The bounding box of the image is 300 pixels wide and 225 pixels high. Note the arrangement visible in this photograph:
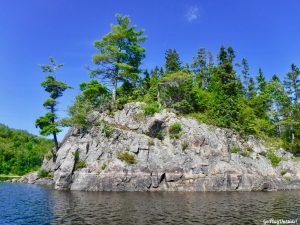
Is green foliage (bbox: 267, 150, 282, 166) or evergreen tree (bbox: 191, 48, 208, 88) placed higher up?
evergreen tree (bbox: 191, 48, 208, 88)

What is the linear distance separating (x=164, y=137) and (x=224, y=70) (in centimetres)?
2733

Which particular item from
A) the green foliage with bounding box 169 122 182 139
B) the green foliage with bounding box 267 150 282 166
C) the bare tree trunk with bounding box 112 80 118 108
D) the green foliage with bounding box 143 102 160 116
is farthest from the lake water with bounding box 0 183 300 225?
the bare tree trunk with bounding box 112 80 118 108

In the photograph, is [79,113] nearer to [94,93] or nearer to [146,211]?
[94,93]

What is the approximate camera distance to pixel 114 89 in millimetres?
77062

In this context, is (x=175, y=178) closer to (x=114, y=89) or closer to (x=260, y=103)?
(x=114, y=89)

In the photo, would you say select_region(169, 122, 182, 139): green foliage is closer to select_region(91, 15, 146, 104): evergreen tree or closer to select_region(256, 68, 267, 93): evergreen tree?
select_region(91, 15, 146, 104): evergreen tree

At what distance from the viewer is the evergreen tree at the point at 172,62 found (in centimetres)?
8569

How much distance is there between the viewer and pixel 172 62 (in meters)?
85.7

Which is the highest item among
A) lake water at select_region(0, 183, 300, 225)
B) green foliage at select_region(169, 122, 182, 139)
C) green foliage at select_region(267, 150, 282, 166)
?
green foliage at select_region(169, 122, 182, 139)

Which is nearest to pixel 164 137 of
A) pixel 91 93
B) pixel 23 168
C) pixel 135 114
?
pixel 135 114

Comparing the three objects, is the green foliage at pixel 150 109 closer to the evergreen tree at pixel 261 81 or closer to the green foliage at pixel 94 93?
the green foliage at pixel 94 93

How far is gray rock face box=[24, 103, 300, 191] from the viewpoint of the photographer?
195 feet

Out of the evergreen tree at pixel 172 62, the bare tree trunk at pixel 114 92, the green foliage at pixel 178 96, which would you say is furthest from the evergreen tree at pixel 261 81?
the bare tree trunk at pixel 114 92

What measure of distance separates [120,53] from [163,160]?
100ft
